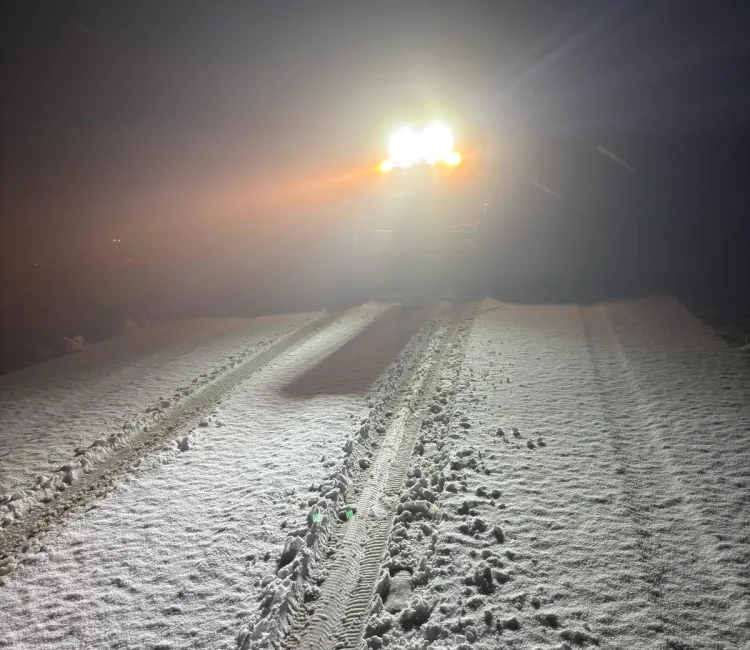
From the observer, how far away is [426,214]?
21.5 m

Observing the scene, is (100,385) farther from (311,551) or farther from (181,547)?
(311,551)

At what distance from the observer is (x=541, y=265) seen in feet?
58.3

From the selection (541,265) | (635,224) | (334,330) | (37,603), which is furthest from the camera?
(635,224)

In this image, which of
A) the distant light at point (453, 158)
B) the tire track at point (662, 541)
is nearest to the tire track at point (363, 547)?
the tire track at point (662, 541)

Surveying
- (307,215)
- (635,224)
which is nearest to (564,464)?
(635,224)

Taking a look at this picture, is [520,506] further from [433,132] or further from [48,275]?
[433,132]

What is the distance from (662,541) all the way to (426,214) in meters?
19.3

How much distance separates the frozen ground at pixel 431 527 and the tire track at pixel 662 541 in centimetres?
2

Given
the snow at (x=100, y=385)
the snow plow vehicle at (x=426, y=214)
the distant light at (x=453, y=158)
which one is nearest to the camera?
the snow at (x=100, y=385)

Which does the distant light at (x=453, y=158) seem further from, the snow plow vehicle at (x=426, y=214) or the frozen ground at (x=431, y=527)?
the frozen ground at (x=431, y=527)

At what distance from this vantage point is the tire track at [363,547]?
306 centimetres

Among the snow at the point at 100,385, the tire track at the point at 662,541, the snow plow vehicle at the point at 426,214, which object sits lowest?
the tire track at the point at 662,541

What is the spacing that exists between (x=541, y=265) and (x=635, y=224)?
7760 millimetres

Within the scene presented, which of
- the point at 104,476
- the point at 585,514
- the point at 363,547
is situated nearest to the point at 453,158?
the point at 585,514
